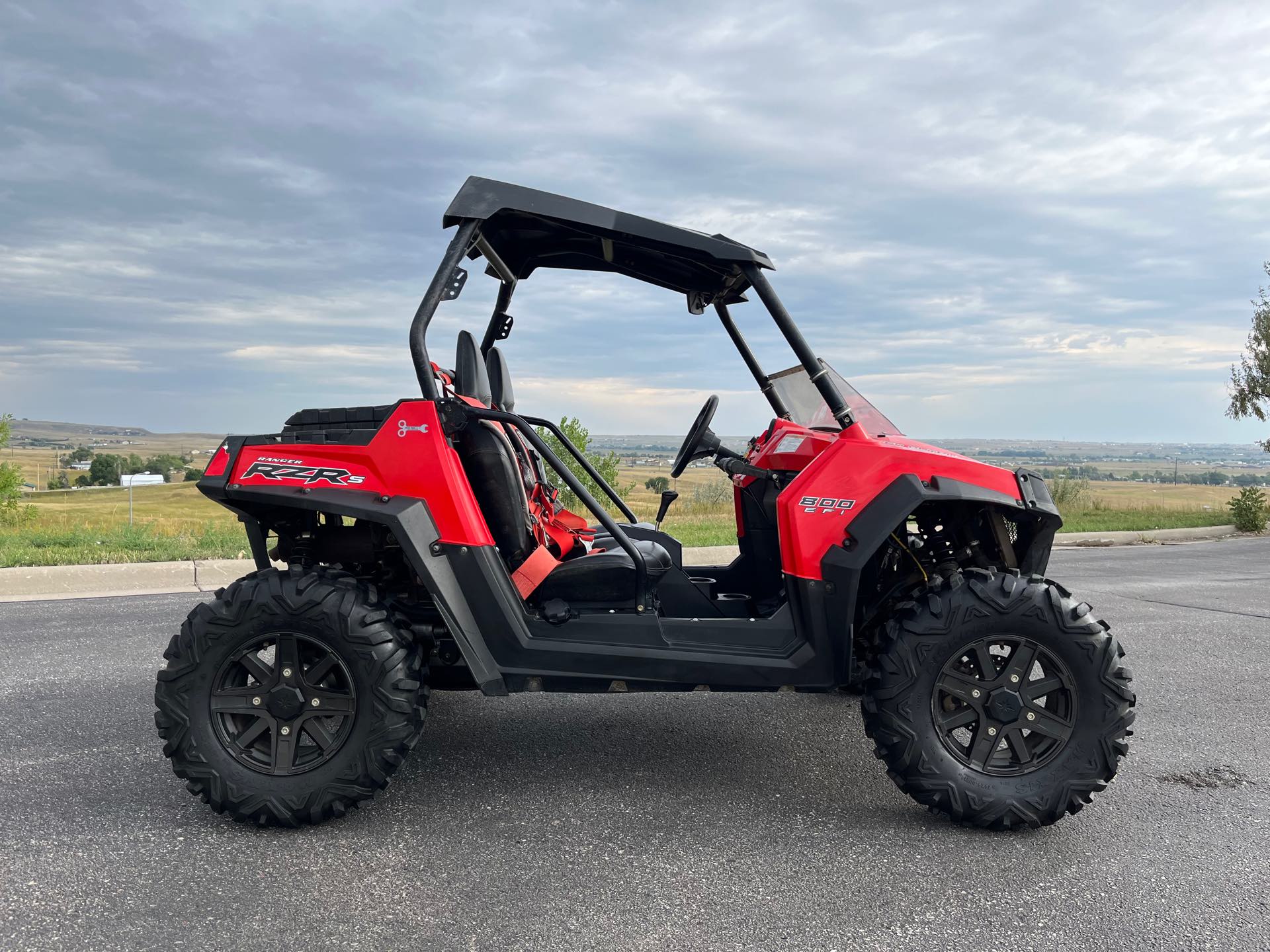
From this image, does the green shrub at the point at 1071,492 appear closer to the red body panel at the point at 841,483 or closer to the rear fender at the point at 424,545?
the red body panel at the point at 841,483

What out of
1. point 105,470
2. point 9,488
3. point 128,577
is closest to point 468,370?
point 128,577

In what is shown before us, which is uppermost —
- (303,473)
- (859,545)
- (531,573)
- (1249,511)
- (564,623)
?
(303,473)

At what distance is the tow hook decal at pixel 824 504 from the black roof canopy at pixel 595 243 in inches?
35.6

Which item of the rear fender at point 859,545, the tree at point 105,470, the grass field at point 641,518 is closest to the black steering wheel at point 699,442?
the grass field at point 641,518

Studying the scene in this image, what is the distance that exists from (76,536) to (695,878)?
10.7 meters

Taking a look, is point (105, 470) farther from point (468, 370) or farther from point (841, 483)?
point (841, 483)

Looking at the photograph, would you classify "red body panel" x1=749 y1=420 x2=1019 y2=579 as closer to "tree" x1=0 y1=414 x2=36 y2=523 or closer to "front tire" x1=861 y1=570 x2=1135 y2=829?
"front tire" x1=861 y1=570 x2=1135 y2=829

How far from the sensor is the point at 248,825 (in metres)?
3.30

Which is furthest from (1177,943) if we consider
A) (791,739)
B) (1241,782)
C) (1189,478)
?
(1189,478)

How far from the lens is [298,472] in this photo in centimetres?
343

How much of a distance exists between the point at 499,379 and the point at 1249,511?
18.8m

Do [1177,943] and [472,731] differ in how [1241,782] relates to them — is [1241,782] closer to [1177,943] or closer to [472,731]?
[1177,943]

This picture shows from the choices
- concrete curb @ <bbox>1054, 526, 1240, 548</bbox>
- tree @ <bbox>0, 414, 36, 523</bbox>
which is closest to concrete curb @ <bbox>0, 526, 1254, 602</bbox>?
concrete curb @ <bbox>1054, 526, 1240, 548</bbox>

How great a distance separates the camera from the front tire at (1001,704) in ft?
10.8
